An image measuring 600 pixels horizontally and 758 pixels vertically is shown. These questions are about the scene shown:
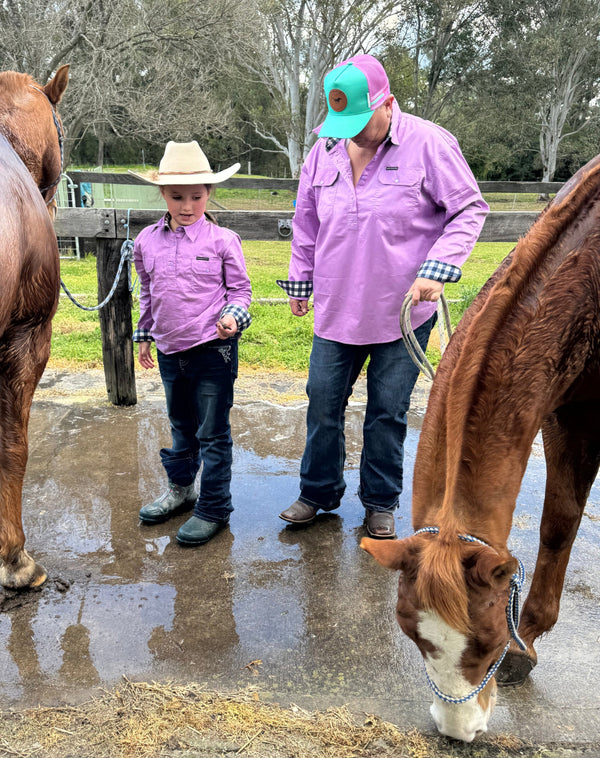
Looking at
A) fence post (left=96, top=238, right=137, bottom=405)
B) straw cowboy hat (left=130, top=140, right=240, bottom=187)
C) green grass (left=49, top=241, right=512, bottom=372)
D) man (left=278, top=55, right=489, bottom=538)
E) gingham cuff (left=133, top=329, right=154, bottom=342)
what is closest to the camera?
man (left=278, top=55, right=489, bottom=538)

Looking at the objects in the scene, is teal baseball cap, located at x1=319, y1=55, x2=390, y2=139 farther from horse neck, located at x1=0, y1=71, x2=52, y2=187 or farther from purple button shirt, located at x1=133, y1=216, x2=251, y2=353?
horse neck, located at x1=0, y1=71, x2=52, y2=187

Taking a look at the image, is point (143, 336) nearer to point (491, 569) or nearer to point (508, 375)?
point (508, 375)

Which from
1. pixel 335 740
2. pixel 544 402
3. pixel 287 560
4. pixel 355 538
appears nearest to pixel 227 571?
pixel 287 560

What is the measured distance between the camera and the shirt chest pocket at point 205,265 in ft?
9.36

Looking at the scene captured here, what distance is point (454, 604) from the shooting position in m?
1.46

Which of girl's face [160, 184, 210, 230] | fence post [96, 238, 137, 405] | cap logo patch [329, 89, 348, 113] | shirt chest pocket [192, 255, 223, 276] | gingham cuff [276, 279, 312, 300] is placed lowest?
fence post [96, 238, 137, 405]

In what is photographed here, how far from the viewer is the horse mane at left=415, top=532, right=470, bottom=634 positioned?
1.46 meters

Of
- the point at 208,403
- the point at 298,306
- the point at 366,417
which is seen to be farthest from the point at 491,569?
the point at 298,306

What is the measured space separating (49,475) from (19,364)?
1.11m

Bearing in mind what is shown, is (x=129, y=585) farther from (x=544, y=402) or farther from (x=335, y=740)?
(x=544, y=402)

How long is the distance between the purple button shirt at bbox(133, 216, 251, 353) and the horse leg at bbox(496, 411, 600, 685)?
1506 mm

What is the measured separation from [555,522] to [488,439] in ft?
2.69

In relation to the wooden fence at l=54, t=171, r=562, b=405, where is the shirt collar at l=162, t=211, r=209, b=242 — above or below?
above

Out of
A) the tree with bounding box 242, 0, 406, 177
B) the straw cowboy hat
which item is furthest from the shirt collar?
the tree with bounding box 242, 0, 406, 177
